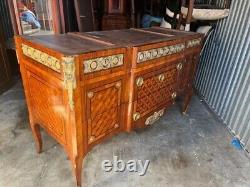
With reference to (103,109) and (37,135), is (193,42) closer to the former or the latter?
(103,109)

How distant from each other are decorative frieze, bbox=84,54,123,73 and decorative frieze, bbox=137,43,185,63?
15cm

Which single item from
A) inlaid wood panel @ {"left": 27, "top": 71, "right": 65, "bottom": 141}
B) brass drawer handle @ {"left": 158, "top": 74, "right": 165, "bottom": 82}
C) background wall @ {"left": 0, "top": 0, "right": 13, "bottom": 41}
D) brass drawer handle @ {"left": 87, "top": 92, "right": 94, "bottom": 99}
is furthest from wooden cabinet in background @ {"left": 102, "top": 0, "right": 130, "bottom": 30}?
brass drawer handle @ {"left": 87, "top": 92, "right": 94, "bottom": 99}

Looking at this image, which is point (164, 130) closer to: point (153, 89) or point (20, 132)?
point (153, 89)

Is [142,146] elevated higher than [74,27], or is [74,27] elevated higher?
[74,27]

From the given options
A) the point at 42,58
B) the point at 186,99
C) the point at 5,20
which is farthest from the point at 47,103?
the point at 5,20

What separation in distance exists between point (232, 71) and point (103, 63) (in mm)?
1501

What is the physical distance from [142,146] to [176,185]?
18.1 inches

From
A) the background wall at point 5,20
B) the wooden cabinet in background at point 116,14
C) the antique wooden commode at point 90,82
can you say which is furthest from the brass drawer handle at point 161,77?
the background wall at point 5,20

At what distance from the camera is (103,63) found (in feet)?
3.54

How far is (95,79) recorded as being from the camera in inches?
42.6

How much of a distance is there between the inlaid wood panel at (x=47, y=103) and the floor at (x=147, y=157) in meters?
0.41

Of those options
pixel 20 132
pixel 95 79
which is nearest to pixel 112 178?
pixel 95 79

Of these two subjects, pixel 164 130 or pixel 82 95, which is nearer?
pixel 82 95

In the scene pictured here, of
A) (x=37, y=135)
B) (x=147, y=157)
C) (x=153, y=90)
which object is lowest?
(x=147, y=157)
